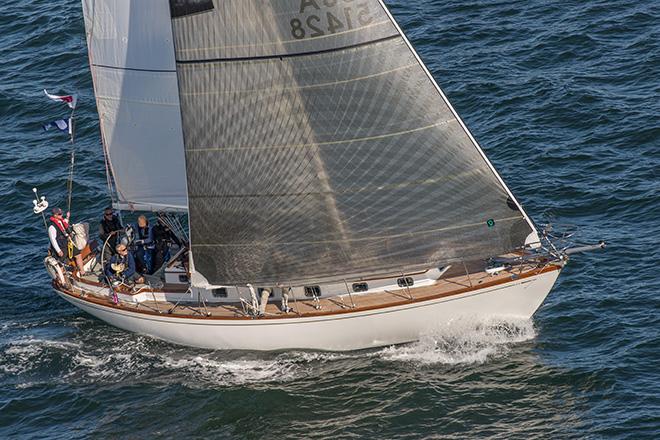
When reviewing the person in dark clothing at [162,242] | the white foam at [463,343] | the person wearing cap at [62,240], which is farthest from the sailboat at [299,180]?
the person wearing cap at [62,240]

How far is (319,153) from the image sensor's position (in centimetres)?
3288

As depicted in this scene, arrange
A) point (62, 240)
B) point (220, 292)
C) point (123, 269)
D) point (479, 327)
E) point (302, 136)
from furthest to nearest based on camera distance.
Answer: point (62, 240) → point (123, 269) → point (220, 292) → point (479, 327) → point (302, 136)

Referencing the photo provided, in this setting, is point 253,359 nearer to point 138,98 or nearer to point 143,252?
point 143,252

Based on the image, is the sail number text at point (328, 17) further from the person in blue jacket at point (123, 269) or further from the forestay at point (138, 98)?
the person in blue jacket at point (123, 269)

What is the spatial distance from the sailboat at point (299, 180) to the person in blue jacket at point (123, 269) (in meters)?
0.29

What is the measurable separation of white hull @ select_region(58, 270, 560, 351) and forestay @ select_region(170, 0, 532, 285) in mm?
1240

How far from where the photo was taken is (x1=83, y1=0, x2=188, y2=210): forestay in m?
34.7

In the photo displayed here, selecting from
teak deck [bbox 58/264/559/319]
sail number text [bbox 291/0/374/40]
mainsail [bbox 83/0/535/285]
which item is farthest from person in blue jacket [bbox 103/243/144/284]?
sail number text [bbox 291/0/374/40]

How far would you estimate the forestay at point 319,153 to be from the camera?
103 ft

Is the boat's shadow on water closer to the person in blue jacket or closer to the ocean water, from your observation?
the ocean water

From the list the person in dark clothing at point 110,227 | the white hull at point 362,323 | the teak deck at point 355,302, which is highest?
the person in dark clothing at point 110,227

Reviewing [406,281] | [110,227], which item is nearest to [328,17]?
[406,281]

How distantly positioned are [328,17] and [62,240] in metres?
13.7

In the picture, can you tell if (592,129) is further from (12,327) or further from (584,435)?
(12,327)
